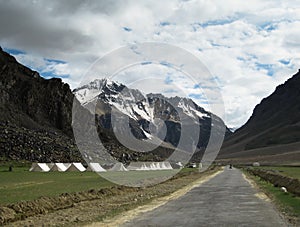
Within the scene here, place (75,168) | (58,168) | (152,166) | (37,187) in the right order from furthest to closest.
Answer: (152,166) < (75,168) < (58,168) < (37,187)

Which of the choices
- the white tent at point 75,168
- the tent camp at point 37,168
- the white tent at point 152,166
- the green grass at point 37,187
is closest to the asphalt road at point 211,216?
the green grass at point 37,187

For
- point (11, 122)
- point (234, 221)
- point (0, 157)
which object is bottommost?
point (234, 221)

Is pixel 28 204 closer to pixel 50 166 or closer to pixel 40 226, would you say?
pixel 40 226

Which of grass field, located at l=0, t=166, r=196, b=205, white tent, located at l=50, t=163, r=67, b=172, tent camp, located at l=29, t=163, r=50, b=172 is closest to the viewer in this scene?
grass field, located at l=0, t=166, r=196, b=205

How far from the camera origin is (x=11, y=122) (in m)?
197

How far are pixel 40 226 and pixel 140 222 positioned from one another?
16.4ft

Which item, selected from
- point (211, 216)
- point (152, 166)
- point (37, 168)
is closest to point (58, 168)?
point (37, 168)

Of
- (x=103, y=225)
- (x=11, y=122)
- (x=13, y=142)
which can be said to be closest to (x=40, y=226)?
(x=103, y=225)

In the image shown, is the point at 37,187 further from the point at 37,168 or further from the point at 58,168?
the point at 58,168

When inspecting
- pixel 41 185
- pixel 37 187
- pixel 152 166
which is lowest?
pixel 37 187

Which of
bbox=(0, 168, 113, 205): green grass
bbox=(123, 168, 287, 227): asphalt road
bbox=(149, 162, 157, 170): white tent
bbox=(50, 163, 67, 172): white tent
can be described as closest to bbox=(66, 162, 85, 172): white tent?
bbox=(50, 163, 67, 172): white tent

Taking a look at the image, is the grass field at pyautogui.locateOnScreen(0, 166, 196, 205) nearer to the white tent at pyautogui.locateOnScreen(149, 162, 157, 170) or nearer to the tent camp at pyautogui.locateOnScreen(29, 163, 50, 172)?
the tent camp at pyautogui.locateOnScreen(29, 163, 50, 172)

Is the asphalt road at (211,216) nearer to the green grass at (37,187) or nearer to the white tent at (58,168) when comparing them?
the green grass at (37,187)

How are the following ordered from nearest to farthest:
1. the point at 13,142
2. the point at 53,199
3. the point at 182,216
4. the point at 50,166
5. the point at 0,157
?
the point at 182,216, the point at 53,199, the point at 50,166, the point at 0,157, the point at 13,142
